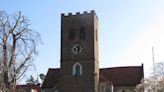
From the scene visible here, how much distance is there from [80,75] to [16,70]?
110 feet

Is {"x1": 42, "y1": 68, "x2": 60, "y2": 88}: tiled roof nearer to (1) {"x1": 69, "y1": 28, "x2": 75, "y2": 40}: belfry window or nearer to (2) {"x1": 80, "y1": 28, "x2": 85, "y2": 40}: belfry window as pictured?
(1) {"x1": 69, "y1": 28, "x2": 75, "y2": 40}: belfry window

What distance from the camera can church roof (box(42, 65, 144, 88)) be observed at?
65.5m

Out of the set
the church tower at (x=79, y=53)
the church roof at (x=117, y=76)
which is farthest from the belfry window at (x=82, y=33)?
the church roof at (x=117, y=76)

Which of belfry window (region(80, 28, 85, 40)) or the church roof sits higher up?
belfry window (region(80, 28, 85, 40))

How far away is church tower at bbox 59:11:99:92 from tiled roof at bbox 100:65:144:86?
258 inches

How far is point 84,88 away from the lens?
57062 millimetres

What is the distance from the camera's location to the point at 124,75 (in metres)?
67.4

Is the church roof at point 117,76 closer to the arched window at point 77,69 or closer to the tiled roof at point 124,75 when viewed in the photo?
the tiled roof at point 124,75

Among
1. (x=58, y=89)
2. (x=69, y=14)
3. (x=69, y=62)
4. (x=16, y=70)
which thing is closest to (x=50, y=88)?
(x=58, y=89)

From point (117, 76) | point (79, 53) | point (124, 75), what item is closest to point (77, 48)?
point (79, 53)

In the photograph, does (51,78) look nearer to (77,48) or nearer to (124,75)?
(77,48)

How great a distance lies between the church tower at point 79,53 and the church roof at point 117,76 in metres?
6.01

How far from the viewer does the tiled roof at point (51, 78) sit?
66.0 meters

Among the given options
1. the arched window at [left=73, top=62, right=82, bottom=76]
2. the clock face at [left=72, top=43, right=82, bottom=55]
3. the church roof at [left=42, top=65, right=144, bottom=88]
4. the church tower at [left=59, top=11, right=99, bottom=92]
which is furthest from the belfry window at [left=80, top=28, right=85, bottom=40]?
Result: the church roof at [left=42, top=65, right=144, bottom=88]
